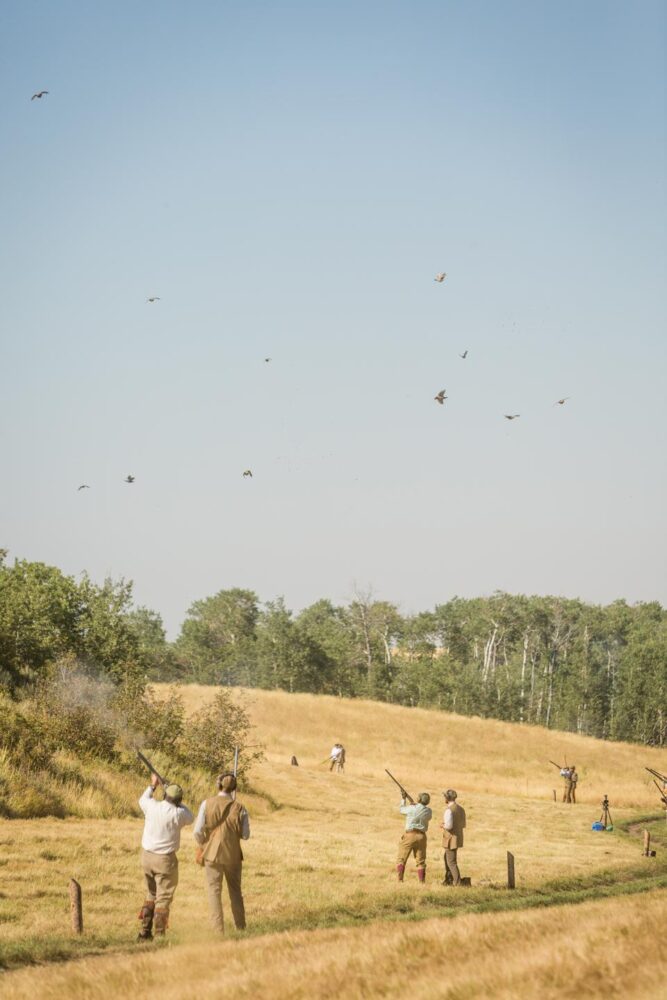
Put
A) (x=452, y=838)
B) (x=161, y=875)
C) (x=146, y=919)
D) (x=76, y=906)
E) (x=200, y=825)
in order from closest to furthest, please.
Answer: (x=200, y=825)
(x=161, y=875)
(x=146, y=919)
(x=76, y=906)
(x=452, y=838)

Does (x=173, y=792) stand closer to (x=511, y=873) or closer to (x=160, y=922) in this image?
(x=160, y=922)

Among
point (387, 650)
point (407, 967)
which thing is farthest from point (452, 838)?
point (387, 650)

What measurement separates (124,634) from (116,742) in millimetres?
18021

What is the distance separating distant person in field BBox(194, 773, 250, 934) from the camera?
51.6 ft

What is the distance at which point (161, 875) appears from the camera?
15953 mm

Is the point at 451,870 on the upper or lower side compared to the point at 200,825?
lower

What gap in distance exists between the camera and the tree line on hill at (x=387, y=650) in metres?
56.0

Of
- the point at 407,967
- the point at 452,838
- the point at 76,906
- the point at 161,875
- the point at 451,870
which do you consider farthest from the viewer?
the point at 452,838

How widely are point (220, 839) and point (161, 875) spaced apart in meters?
1.13

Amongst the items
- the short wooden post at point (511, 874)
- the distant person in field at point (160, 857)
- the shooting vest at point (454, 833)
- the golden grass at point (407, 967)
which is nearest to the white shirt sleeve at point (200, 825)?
the distant person in field at point (160, 857)

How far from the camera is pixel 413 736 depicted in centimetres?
8212

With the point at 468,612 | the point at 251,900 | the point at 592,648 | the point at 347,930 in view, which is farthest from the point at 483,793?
the point at 468,612

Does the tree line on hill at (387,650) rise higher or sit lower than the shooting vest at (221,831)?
higher

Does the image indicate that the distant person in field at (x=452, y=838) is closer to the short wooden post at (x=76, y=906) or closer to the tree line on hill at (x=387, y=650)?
the short wooden post at (x=76, y=906)
